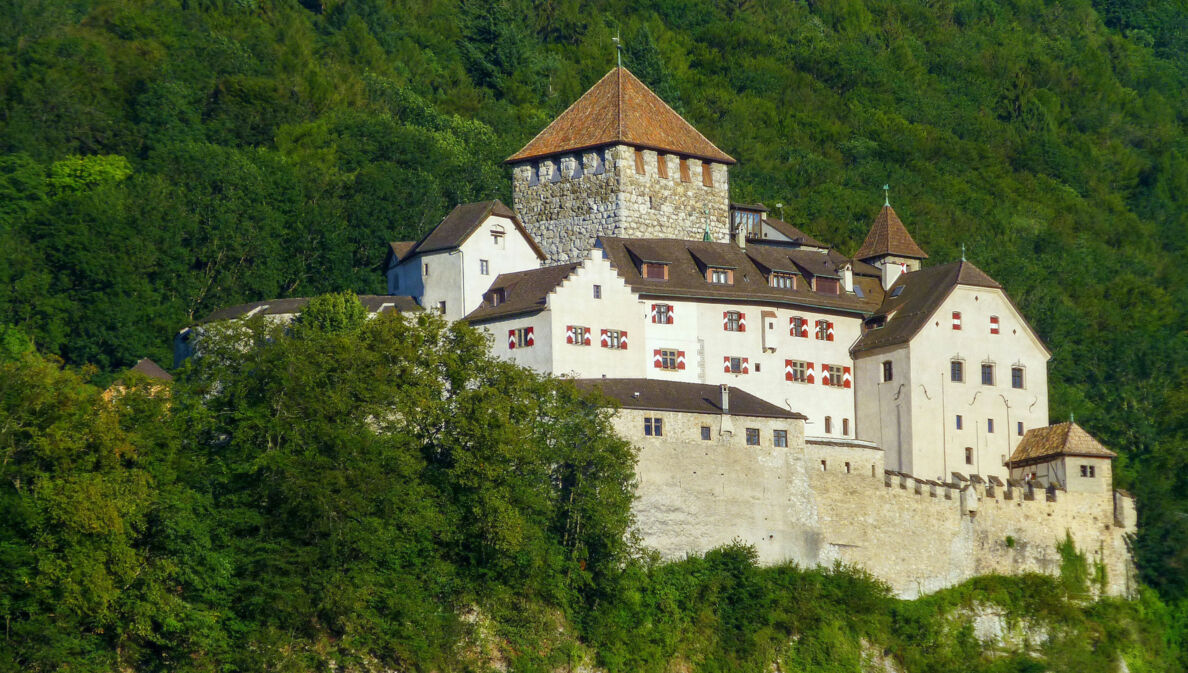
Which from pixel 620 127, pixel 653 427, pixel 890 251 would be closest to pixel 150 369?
pixel 653 427

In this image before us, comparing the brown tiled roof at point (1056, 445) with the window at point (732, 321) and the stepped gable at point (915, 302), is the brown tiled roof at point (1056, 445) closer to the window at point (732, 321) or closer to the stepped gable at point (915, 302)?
the stepped gable at point (915, 302)

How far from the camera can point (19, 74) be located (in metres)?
89.6

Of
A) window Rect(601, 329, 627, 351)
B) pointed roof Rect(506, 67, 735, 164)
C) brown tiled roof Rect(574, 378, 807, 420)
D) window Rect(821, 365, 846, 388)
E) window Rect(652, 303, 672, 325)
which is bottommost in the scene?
brown tiled roof Rect(574, 378, 807, 420)

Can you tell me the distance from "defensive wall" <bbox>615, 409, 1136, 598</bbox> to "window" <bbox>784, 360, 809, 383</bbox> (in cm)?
424

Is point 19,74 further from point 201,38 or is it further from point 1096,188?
point 1096,188

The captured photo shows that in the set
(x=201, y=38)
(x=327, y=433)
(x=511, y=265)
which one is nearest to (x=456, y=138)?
(x=201, y=38)

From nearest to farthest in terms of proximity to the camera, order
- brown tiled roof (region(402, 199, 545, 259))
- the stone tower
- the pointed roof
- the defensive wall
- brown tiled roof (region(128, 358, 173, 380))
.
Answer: the defensive wall → brown tiled roof (region(128, 358, 173, 380)) → brown tiled roof (region(402, 199, 545, 259)) → the pointed roof → the stone tower

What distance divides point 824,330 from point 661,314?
21.2ft

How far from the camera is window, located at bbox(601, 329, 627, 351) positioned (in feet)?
215

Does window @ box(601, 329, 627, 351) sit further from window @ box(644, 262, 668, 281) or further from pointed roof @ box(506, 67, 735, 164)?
pointed roof @ box(506, 67, 735, 164)

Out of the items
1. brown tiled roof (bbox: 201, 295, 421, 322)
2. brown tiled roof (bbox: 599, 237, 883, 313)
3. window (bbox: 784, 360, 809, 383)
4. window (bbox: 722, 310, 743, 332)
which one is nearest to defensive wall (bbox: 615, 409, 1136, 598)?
window (bbox: 784, 360, 809, 383)

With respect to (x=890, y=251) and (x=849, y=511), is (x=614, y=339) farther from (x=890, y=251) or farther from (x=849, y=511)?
(x=890, y=251)

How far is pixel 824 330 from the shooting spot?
70.4 meters

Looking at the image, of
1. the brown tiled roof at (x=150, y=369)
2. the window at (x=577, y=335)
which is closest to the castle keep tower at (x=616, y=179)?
the window at (x=577, y=335)
